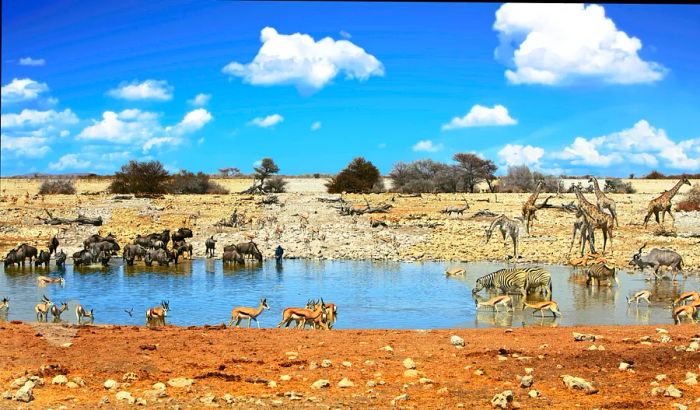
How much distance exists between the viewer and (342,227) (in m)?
31.2

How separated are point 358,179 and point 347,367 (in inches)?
1773

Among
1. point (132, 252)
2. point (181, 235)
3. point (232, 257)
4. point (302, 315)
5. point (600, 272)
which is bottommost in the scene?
point (302, 315)

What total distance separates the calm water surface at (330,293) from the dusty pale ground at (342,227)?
2.68 meters

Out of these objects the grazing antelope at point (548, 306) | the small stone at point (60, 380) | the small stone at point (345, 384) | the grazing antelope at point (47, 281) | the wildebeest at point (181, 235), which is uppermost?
the wildebeest at point (181, 235)

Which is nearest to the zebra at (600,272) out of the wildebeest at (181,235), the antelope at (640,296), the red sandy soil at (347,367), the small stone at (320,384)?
the antelope at (640,296)

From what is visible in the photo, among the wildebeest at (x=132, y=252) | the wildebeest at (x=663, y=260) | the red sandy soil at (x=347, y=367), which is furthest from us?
the wildebeest at (x=132, y=252)

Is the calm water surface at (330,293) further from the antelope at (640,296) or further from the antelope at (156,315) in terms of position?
the antelope at (156,315)

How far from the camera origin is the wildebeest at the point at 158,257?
24125mm

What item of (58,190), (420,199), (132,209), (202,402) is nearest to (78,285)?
(202,402)

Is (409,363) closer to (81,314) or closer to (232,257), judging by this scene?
(81,314)

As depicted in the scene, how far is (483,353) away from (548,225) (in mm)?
22317

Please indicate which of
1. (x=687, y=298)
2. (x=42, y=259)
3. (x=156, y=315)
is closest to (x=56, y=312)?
(x=156, y=315)

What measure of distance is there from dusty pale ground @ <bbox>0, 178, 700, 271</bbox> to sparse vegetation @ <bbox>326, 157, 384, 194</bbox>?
388 inches

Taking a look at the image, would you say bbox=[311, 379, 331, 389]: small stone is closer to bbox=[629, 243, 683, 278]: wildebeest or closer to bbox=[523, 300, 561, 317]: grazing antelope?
bbox=[523, 300, 561, 317]: grazing antelope
